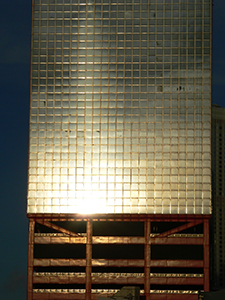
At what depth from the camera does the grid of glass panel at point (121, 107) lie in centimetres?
14375

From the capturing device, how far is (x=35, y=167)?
14575 cm

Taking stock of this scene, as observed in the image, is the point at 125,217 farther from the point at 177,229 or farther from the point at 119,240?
the point at 177,229

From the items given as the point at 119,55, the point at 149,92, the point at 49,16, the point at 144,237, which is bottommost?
the point at 144,237

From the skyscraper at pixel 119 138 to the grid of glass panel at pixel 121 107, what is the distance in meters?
0.26

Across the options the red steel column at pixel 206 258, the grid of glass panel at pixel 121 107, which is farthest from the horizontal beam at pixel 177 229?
the red steel column at pixel 206 258

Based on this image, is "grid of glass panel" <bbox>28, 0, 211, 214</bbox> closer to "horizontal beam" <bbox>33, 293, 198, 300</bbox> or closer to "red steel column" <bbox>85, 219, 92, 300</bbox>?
"red steel column" <bbox>85, 219, 92, 300</bbox>

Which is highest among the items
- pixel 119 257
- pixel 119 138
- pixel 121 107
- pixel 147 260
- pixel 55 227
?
pixel 121 107

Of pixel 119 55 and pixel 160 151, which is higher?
pixel 119 55

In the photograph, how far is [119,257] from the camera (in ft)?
465

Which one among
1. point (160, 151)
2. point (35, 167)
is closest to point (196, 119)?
point (160, 151)

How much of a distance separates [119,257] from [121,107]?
38.5m

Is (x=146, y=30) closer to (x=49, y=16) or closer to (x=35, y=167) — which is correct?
(x=49, y=16)

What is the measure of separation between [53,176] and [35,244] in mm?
Result: 17928

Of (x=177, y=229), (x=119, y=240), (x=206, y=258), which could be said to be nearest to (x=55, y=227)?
(x=119, y=240)
